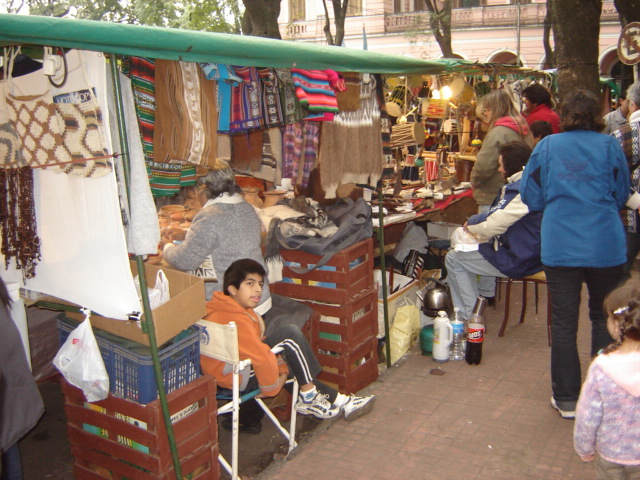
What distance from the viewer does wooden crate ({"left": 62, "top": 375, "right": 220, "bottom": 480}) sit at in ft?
9.91

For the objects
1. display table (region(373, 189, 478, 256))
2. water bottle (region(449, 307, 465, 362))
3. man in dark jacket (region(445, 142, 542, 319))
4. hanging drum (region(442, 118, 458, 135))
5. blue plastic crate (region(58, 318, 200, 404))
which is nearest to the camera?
blue plastic crate (region(58, 318, 200, 404))

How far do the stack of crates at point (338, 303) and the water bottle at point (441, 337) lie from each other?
25.0 inches

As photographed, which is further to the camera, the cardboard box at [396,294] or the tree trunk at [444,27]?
the tree trunk at [444,27]

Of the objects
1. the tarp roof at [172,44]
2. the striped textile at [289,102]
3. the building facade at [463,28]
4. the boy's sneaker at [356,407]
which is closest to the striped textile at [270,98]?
the striped textile at [289,102]

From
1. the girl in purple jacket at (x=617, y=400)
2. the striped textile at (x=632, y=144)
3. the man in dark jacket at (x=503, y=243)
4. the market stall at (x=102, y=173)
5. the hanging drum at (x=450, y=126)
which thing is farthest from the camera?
the hanging drum at (x=450, y=126)

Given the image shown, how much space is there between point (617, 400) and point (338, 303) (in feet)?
7.51

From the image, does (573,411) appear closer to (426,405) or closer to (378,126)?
(426,405)

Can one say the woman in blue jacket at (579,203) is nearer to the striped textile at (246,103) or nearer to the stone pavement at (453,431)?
the stone pavement at (453,431)

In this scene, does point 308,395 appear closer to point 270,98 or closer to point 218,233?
point 218,233

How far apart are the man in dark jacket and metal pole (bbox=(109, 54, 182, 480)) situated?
9.63 ft

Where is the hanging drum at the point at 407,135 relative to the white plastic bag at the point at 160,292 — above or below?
above

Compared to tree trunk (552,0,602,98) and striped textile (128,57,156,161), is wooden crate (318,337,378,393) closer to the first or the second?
striped textile (128,57,156,161)

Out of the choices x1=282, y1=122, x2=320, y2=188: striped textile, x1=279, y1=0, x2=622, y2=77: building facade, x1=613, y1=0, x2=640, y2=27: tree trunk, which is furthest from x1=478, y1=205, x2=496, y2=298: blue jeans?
x1=279, y1=0, x2=622, y2=77: building facade

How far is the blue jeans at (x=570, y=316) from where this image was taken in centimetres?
368
